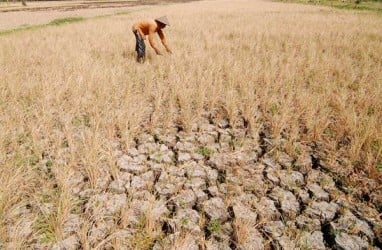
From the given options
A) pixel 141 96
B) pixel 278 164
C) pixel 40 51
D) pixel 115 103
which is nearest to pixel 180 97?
pixel 141 96

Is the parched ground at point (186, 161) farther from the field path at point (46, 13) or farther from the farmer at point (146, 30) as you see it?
the field path at point (46, 13)

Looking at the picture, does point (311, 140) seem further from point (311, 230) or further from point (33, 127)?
point (33, 127)

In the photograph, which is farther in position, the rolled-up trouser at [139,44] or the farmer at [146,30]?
the rolled-up trouser at [139,44]

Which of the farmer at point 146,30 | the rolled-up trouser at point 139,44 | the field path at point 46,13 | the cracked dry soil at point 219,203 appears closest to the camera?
the cracked dry soil at point 219,203

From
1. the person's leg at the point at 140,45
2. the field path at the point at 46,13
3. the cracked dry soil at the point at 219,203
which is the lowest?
the field path at the point at 46,13

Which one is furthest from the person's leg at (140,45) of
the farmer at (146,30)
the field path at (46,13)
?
the field path at (46,13)

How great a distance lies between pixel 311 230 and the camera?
8.29 ft

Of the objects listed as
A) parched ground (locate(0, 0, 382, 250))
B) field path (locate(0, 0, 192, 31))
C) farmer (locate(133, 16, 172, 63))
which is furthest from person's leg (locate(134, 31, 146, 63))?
field path (locate(0, 0, 192, 31))

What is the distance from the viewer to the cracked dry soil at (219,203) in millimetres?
2385

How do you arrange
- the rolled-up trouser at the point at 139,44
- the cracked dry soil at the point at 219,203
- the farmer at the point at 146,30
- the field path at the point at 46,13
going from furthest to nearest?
the field path at the point at 46,13 → the rolled-up trouser at the point at 139,44 → the farmer at the point at 146,30 → the cracked dry soil at the point at 219,203

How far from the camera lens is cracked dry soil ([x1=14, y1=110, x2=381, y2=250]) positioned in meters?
2.38

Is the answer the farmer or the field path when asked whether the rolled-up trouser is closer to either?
the farmer

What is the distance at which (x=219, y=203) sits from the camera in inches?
110

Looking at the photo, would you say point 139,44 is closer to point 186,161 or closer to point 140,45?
point 140,45
